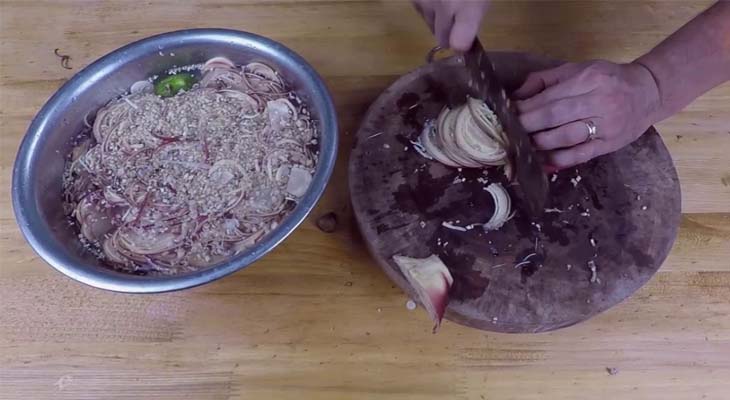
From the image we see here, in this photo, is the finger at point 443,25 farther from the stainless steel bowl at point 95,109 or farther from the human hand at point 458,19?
the stainless steel bowl at point 95,109

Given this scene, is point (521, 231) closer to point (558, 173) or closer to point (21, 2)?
point (558, 173)

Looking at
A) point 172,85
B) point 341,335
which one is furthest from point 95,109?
point 341,335

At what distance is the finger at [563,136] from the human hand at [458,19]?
0.18m

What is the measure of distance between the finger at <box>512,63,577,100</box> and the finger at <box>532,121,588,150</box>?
0.32 ft

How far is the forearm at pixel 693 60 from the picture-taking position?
0.94 metres

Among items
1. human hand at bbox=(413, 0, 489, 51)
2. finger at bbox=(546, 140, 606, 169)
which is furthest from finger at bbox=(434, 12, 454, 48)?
finger at bbox=(546, 140, 606, 169)

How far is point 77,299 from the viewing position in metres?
0.99

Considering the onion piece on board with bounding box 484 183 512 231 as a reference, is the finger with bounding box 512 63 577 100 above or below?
above

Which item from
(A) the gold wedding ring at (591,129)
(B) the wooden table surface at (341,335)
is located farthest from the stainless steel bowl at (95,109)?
(A) the gold wedding ring at (591,129)

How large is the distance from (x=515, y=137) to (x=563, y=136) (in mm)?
70

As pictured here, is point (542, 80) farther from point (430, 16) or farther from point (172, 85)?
point (172, 85)

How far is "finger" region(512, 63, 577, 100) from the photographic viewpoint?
99 centimetres

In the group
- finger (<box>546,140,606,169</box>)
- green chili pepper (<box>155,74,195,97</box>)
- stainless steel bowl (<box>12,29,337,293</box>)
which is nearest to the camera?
stainless steel bowl (<box>12,29,337,293</box>)

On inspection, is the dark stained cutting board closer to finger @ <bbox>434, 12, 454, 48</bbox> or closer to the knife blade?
the knife blade
